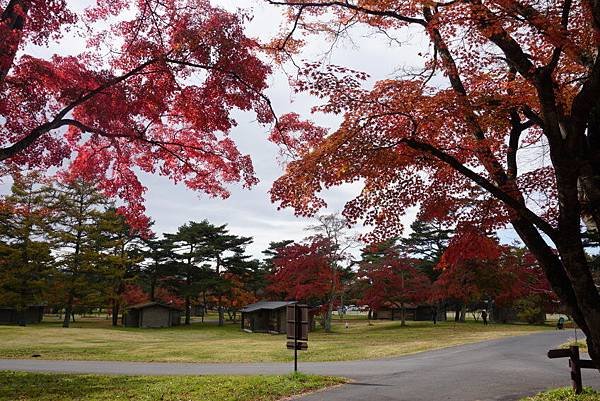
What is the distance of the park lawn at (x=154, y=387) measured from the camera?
8937 mm

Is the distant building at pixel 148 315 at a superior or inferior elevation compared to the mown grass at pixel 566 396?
inferior

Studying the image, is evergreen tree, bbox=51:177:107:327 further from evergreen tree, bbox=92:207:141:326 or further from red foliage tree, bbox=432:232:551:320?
red foliage tree, bbox=432:232:551:320

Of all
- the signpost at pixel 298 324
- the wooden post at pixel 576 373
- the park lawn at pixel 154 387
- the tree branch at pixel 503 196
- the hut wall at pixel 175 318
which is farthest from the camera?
the hut wall at pixel 175 318

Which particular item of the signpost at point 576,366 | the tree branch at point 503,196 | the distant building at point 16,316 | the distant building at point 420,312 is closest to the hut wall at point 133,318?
the distant building at point 16,316

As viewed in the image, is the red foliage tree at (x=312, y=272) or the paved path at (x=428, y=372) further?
the red foliage tree at (x=312, y=272)

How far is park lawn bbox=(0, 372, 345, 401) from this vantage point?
352 inches

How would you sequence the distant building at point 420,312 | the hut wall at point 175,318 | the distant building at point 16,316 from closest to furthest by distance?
the distant building at point 16,316, the hut wall at point 175,318, the distant building at point 420,312

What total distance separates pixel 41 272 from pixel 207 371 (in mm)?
32573

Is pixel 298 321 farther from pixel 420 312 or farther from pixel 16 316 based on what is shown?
pixel 420 312

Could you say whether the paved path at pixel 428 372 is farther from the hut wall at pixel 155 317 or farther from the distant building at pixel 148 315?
the hut wall at pixel 155 317

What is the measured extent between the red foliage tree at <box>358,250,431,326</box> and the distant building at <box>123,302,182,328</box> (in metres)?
20.8

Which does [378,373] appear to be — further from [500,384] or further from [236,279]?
[236,279]

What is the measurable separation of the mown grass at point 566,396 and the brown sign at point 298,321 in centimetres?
516

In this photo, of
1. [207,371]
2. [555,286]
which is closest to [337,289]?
[207,371]
